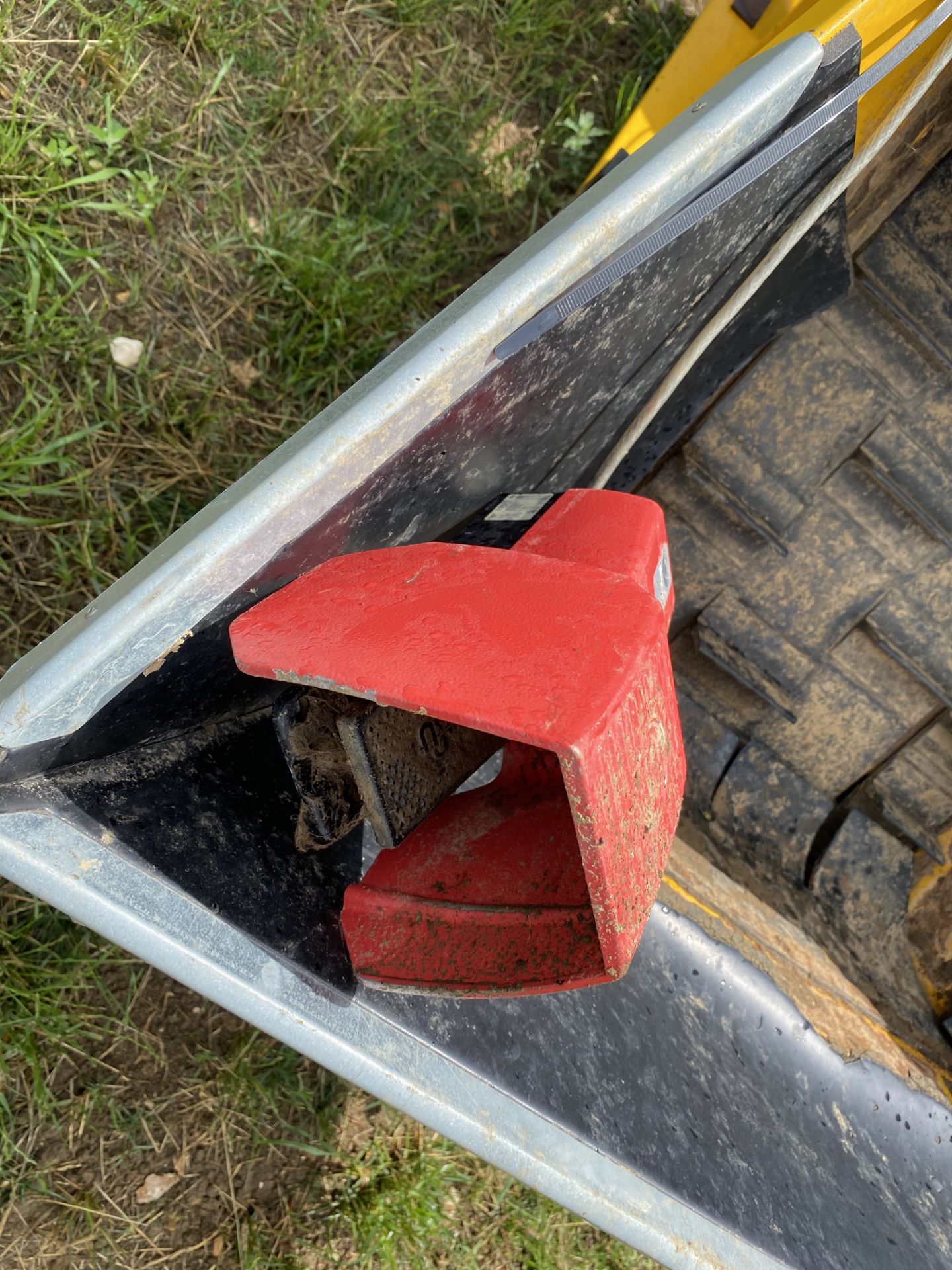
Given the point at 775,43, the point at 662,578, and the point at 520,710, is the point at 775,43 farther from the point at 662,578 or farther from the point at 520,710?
the point at 520,710

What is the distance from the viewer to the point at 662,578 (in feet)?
3.36

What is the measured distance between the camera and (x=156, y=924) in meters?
0.82

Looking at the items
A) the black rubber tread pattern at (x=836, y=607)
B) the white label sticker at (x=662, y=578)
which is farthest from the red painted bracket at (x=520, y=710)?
the black rubber tread pattern at (x=836, y=607)

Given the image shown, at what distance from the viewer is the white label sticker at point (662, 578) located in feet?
3.29

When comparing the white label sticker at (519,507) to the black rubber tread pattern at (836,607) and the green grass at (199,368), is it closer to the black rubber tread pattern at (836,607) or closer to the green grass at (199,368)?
the black rubber tread pattern at (836,607)

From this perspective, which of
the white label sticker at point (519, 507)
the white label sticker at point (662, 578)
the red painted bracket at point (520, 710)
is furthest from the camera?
the white label sticker at point (519, 507)

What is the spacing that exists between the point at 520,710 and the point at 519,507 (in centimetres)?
51

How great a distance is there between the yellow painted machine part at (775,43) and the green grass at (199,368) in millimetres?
418

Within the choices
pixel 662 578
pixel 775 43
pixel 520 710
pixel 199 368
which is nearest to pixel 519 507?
pixel 662 578

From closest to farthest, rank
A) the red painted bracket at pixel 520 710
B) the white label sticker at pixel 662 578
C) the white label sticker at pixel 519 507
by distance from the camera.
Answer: the red painted bracket at pixel 520 710, the white label sticker at pixel 662 578, the white label sticker at pixel 519 507

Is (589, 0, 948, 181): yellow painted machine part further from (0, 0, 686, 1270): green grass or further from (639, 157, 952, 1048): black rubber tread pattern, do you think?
(0, 0, 686, 1270): green grass

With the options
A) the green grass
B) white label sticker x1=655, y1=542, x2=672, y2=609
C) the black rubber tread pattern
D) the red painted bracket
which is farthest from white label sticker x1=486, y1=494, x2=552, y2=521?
the green grass

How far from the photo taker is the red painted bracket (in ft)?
2.37

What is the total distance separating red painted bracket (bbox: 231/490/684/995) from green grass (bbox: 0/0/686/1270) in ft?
2.74
